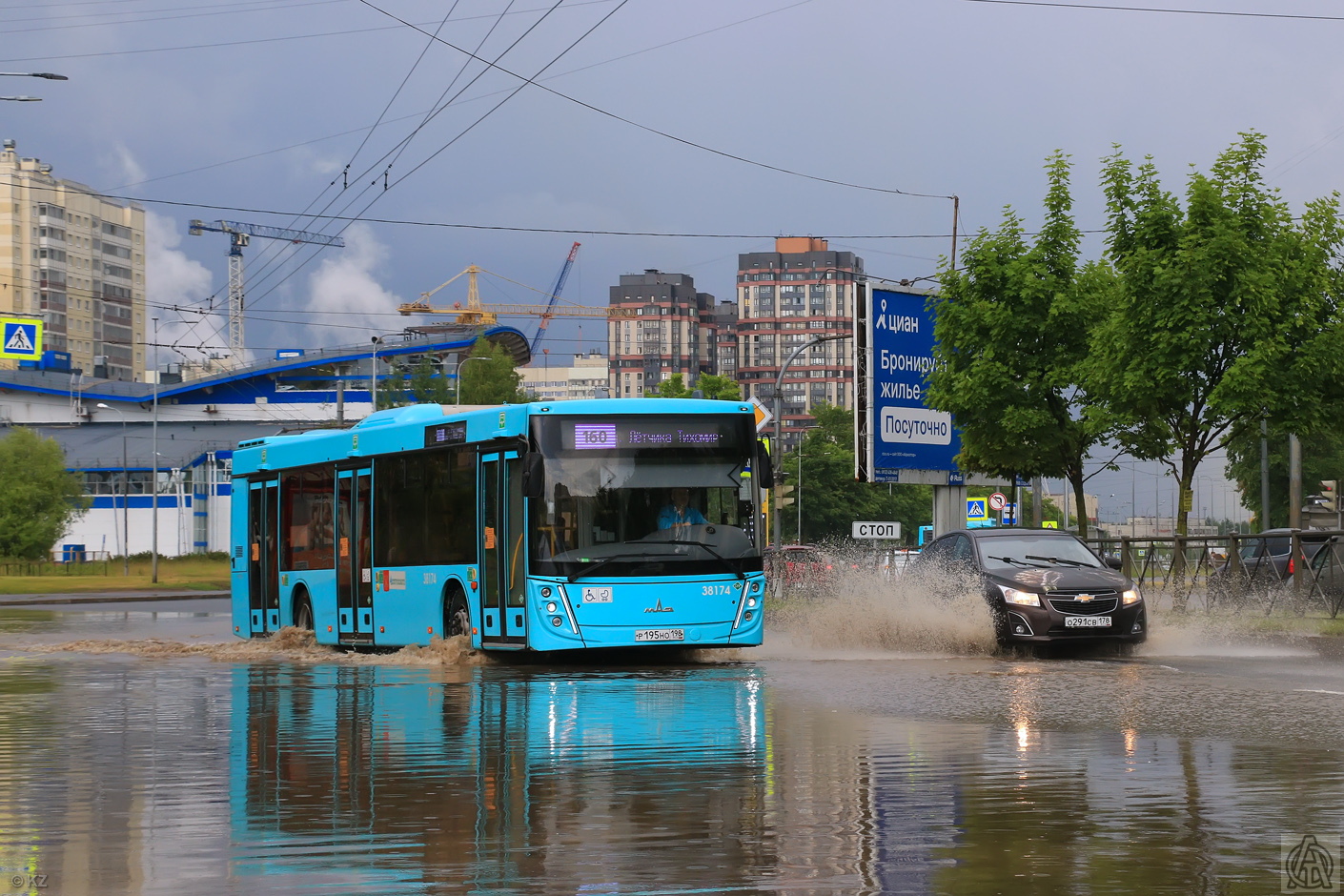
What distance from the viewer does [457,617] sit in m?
20.0

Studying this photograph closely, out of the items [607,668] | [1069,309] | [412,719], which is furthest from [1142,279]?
[412,719]

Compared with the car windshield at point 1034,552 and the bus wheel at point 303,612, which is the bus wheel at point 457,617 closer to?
the bus wheel at point 303,612

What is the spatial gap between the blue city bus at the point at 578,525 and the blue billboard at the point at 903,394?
51.2 ft

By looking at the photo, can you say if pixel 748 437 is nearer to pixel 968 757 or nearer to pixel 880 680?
pixel 880 680

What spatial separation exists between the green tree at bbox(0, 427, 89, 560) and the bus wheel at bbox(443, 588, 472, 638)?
75880 mm

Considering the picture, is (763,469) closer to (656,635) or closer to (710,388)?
(656,635)

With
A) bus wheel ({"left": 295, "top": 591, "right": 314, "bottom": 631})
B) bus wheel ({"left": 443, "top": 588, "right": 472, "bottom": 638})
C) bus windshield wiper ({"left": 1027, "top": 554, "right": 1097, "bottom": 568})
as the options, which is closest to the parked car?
bus windshield wiper ({"left": 1027, "top": 554, "right": 1097, "bottom": 568})

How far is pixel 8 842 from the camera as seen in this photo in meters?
7.52

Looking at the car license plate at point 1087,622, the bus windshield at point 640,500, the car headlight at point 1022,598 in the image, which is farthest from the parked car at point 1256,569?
the bus windshield at point 640,500

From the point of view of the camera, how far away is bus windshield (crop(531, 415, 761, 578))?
1839 centimetres

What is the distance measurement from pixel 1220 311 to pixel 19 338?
80.6ft

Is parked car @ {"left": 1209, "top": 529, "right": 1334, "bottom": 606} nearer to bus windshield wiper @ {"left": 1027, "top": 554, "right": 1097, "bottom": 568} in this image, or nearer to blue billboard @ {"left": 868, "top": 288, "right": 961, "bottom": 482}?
blue billboard @ {"left": 868, "top": 288, "right": 961, "bottom": 482}

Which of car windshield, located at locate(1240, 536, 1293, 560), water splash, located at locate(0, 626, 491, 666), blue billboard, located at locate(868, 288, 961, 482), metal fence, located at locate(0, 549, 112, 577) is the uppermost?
blue billboard, located at locate(868, 288, 961, 482)

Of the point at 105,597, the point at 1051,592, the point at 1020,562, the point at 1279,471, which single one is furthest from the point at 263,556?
the point at 1279,471
